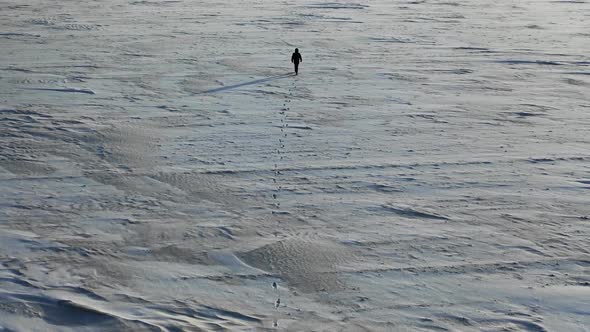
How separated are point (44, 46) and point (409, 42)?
20.4ft

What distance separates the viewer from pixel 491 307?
16.7ft

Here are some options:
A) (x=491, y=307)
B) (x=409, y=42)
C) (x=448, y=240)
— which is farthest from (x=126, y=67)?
(x=491, y=307)

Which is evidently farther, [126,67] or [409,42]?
[409,42]


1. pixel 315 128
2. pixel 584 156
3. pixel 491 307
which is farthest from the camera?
pixel 315 128

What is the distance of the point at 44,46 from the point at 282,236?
29.5ft

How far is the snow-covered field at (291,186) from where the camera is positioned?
16.8 feet

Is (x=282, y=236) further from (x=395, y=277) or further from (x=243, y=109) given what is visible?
(x=243, y=109)

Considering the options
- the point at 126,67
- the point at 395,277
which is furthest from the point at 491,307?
the point at 126,67

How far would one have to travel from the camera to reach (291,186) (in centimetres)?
730

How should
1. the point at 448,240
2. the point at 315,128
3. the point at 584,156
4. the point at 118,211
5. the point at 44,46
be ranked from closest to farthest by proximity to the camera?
the point at 448,240, the point at 118,211, the point at 584,156, the point at 315,128, the point at 44,46

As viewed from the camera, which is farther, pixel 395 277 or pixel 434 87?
pixel 434 87

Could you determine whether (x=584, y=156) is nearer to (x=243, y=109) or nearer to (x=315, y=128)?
(x=315, y=128)

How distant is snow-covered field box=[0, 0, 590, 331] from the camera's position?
5.13 meters

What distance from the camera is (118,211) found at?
661cm
